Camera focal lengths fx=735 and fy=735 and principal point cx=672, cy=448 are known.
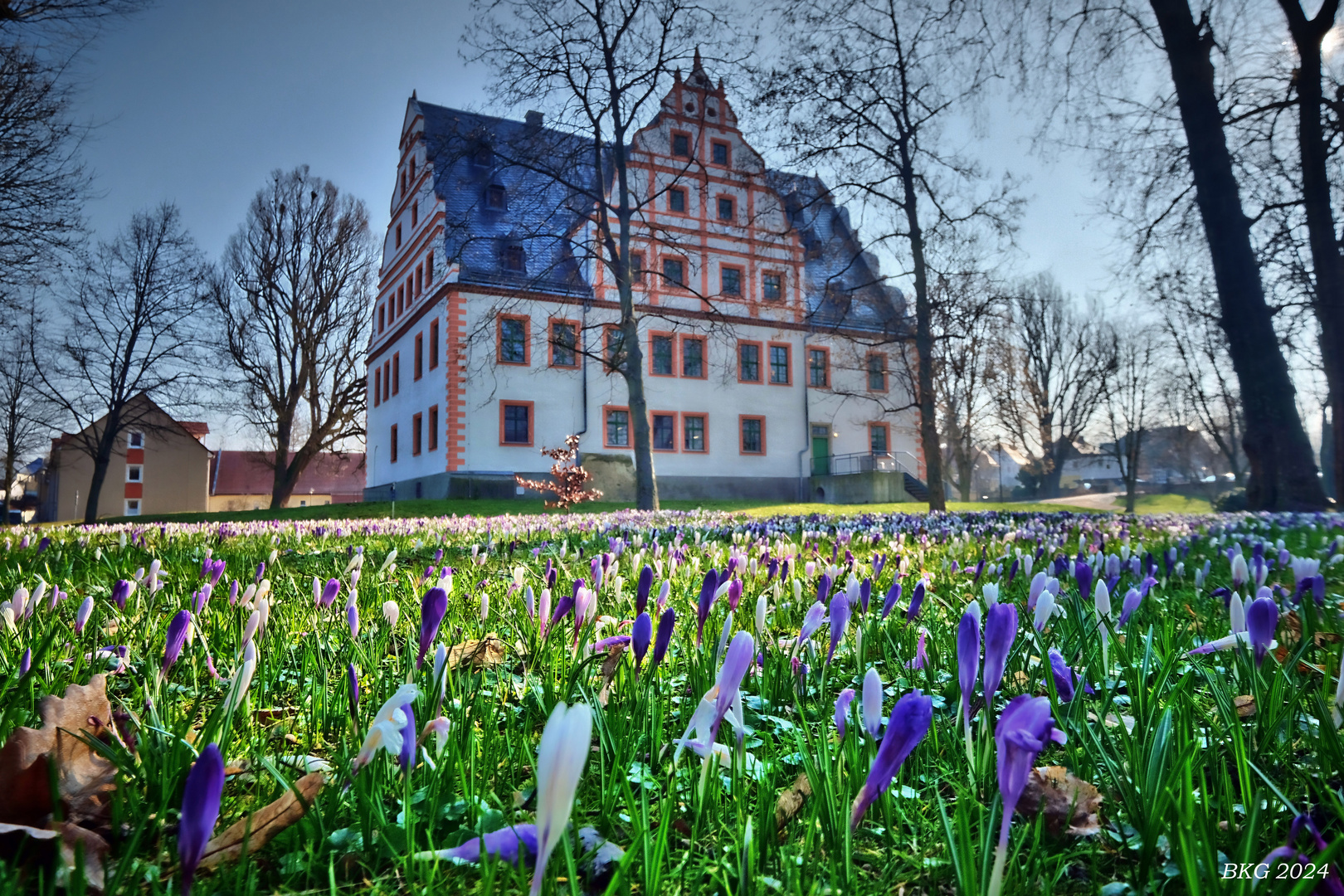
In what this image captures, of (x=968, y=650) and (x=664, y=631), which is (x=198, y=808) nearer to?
(x=664, y=631)

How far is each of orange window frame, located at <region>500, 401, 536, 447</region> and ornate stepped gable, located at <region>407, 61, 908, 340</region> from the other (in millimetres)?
4362

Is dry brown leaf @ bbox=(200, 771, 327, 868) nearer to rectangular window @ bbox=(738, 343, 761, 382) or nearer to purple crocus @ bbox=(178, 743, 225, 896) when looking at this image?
purple crocus @ bbox=(178, 743, 225, 896)

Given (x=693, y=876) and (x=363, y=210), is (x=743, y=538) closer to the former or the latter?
(x=693, y=876)

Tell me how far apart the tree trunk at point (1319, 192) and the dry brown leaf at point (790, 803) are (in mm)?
14714

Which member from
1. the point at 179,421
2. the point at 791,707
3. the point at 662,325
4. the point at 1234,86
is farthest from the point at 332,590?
the point at 179,421

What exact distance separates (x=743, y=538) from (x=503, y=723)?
3.72m

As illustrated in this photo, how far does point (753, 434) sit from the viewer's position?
32094 millimetres

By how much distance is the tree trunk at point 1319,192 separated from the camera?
11.6 meters

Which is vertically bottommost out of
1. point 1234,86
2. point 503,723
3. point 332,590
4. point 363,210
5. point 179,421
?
point 503,723

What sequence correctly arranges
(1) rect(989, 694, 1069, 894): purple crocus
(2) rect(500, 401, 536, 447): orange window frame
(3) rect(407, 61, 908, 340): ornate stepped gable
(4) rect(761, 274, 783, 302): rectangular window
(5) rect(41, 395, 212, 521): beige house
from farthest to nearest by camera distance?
1. (5) rect(41, 395, 212, 521): beige house
2. (4) rect(761, 274, 783, 302): rectangular window
3. (2) rect(500, 401, 536, 447): orange window frame
4. (3) rect(407, 61, 908, 340): ornate stepped gable
5. (1) rect(989, 694, 1069, 894): purple crocus

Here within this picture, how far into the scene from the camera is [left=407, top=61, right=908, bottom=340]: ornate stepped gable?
640 inches

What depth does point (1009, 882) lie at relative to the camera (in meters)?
0.93

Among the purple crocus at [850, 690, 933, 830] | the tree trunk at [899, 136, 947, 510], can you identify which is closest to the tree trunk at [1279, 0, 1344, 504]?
the tree trunk at [899, 136, 947, 510]

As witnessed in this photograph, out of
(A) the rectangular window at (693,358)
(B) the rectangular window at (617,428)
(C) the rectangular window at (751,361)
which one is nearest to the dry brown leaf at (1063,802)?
(B) the rectangular window at (617,428)
